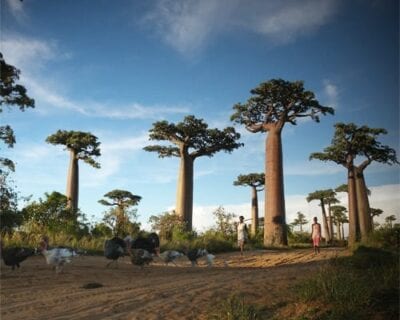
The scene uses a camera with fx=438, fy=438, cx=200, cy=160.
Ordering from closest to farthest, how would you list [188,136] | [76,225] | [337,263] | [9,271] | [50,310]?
[50,310]
[337,263]
[9,271]
[76,225]
[188,136]

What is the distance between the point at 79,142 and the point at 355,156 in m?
15.1

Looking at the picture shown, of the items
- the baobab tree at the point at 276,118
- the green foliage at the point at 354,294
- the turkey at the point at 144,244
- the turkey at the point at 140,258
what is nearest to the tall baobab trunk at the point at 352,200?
the baobab tree at the point at 276,118

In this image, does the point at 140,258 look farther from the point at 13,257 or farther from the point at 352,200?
the point at 352,200

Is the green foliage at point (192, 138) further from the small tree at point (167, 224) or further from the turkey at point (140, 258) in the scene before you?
the turkey at point (140, 258)

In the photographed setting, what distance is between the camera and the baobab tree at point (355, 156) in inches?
865

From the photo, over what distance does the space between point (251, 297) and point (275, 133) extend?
1533cm

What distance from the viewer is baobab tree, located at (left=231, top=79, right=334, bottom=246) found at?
19.4 metres

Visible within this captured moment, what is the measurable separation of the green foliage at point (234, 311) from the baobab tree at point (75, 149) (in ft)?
68.2

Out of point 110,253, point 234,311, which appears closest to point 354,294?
point 234,311

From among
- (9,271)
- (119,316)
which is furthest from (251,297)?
(9,271)

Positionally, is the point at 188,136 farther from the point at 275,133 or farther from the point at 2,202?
the point at 2,202

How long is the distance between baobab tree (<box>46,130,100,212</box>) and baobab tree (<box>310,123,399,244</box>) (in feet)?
40.2

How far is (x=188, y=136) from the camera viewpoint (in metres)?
23.3

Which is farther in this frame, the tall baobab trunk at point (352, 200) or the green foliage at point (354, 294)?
the tall baobab trunk at point (352, 200)
